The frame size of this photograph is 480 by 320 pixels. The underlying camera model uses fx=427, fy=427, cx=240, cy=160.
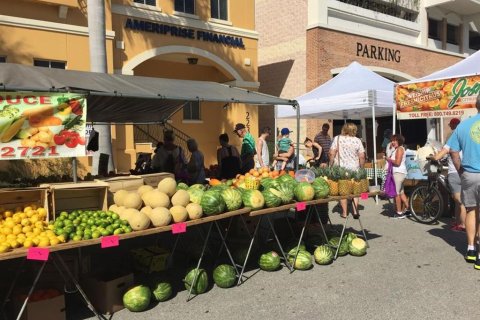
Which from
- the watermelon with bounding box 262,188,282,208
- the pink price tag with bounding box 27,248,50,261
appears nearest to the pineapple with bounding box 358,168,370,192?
the watermelon with bounding box 262,188,282,208

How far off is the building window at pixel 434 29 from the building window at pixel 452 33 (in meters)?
1.22

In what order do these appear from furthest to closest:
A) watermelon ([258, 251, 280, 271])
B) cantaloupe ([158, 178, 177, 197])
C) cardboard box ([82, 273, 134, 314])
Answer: watermelon ([258, 251, 280, 271]), cantaloupe ([158, 178, 177, 197]), cardboard box ([82, 273, 134, 314])

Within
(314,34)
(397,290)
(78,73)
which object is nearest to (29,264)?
(78,73)

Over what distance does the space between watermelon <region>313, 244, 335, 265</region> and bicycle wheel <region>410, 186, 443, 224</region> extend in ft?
10.6

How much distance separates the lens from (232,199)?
4957 mm

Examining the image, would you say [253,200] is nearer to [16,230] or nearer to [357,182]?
[357,182]

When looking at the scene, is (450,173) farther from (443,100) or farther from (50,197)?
(50,197)

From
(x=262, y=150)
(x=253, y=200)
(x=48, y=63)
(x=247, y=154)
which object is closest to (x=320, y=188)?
(x=253, y=200)

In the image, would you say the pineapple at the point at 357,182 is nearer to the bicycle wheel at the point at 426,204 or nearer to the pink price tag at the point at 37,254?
the bicycle wheel at the point at 426,204

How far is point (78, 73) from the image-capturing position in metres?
5.69

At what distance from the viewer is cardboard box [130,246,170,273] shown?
17.0 ft

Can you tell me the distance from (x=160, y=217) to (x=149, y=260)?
43.5 inches

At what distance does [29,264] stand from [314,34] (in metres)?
14.9

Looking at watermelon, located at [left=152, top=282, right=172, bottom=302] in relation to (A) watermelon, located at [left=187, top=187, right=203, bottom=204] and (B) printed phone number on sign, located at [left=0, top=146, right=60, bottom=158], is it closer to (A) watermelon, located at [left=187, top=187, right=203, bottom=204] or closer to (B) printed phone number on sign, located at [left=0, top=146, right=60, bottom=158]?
(A) watermelon, located at [left=187, top=187, right=203, bottom=204]
